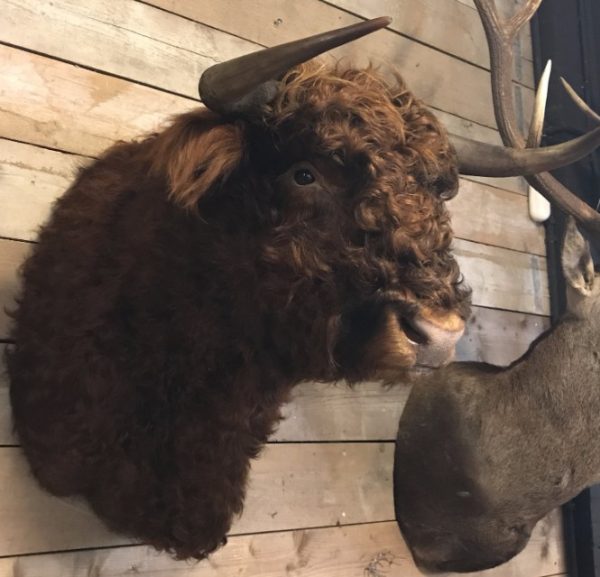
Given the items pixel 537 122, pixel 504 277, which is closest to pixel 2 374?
pixel 537 122

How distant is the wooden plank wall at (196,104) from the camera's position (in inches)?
49.6

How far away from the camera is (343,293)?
1.02 meters

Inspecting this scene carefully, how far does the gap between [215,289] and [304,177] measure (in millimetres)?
208

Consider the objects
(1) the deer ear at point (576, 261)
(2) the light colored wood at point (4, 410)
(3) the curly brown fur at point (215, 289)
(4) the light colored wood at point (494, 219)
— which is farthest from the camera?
(4) the light colored wood at point (494, 219)

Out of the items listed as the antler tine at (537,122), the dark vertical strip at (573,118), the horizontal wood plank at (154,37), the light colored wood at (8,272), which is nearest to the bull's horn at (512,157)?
the antler tine at (537,122)

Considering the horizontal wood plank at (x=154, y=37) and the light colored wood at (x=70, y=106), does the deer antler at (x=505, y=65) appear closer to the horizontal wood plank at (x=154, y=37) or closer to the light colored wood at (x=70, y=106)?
the horizontal wood plank at (x=154, y=37)

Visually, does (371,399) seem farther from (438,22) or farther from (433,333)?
(438,22)

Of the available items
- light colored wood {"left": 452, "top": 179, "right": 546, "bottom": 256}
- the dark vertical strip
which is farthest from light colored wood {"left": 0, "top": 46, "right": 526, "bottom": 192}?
the dark vertical strip

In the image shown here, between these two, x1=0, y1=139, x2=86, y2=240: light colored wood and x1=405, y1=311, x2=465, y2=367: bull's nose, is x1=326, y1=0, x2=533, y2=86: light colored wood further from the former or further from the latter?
x1=405, y1=311, x2=465, y2=367: bull's nose

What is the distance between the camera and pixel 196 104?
1.51 m

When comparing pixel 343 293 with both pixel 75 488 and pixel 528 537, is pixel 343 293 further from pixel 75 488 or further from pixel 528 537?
pixel 528 537

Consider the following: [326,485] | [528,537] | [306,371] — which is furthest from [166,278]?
[528,537]

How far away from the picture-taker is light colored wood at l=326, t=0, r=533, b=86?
71.7 inches

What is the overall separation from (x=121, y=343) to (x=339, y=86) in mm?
493
